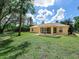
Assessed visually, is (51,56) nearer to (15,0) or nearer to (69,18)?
(15,0)

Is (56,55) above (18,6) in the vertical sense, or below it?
below

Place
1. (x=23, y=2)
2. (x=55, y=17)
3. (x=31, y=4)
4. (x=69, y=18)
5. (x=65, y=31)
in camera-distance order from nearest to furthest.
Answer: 1. (x=23, y=2)
2. (x=31, y=4)
3. (x=65, y=31)
4. (x=69, y=18)
5. (x=55, y=17)

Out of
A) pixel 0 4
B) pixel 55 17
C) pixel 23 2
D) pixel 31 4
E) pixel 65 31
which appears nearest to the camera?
pixel 0 4

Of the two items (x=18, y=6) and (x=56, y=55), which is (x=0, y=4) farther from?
(x=56, y=55)

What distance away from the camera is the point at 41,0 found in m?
33.8

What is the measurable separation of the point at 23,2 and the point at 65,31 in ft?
48.1

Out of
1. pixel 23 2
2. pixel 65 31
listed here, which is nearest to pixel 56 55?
pixel 23 2

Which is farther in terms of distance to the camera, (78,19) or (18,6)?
(78,19)

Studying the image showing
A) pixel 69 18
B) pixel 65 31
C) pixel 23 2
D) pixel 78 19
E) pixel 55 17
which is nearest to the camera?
pixel 23 2

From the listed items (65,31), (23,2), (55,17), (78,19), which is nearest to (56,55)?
(23,2)

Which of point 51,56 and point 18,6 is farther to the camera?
point 18,6

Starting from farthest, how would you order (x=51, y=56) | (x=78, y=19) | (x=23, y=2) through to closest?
1. (x=78, y=19)
2. (x=23, y=2)
3. (x=51, y=56)

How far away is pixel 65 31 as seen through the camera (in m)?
41.7

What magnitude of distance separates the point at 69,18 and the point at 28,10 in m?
22.7
